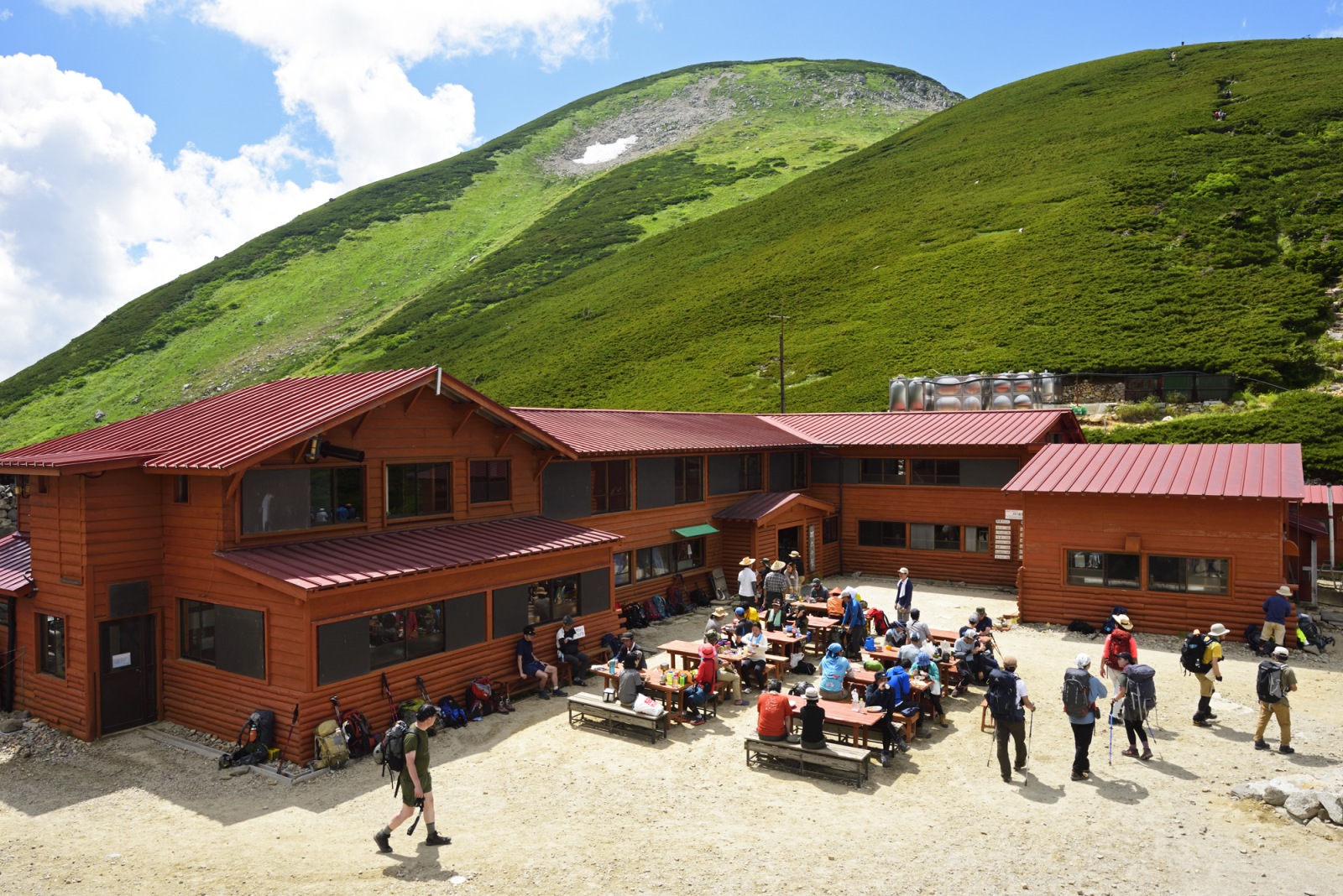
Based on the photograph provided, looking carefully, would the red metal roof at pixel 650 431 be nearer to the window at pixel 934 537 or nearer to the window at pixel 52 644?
the window at pixel 934 537

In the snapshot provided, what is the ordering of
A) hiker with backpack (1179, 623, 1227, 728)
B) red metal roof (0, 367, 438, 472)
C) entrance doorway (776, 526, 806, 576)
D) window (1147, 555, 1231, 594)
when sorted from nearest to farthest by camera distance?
hiker with backpack (1179, 623, 1227, 728) → red metal roof (0, 367, 438, 472) → window (1147, 555, 1231, 594) → entrance doorway (776, 526, 806, 576)

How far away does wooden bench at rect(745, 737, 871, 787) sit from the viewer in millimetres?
11836

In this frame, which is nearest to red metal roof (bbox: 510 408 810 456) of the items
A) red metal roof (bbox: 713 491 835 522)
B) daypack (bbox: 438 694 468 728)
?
red metal roof (bbox: 713 491 835 522)

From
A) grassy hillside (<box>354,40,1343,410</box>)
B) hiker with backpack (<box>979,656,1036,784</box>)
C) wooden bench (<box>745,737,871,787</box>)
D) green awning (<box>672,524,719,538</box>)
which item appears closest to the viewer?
hiker with backpack (<box>979,656,1036,784</box>)

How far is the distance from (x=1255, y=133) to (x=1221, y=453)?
61.9 metres

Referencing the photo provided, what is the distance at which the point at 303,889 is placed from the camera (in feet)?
29.4

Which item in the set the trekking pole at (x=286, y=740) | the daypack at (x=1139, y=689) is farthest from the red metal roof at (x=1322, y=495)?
the trekking pole at (x=286, y=740)

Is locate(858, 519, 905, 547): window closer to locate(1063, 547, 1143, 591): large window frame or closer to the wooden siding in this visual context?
the wooden siding

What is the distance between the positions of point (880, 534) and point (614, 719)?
1859 centimetres

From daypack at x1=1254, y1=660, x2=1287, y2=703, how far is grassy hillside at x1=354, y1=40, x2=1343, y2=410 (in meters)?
37.4

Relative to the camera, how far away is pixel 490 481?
1923cm

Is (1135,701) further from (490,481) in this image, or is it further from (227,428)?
(227,428)

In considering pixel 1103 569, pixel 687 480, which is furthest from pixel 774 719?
pixel 687 480

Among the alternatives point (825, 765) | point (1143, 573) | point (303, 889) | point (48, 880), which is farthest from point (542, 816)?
point (1143, 573)
